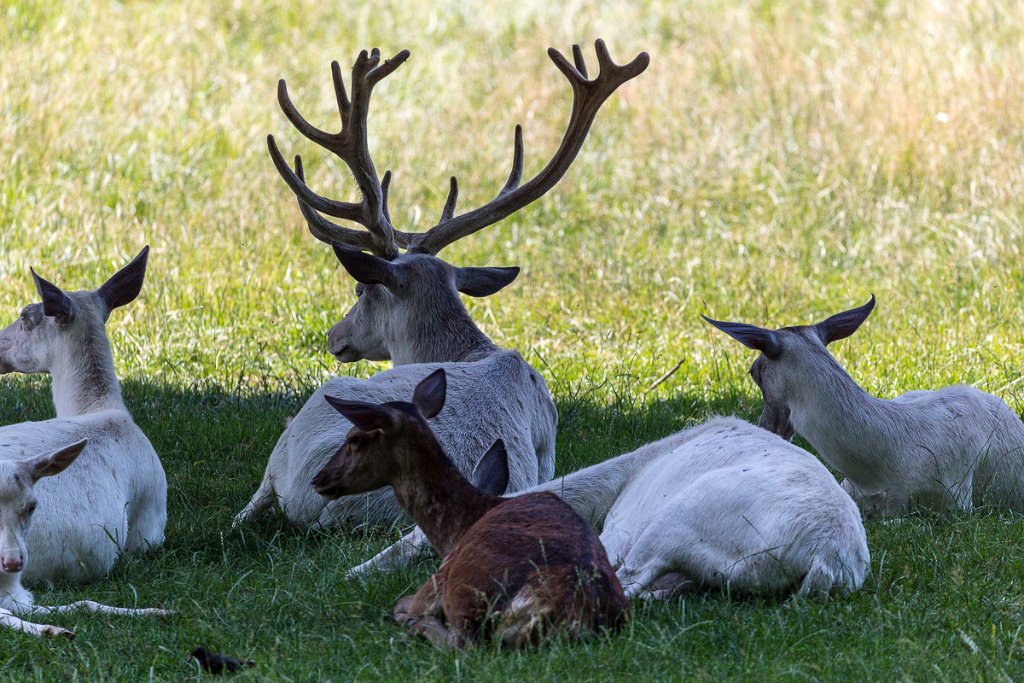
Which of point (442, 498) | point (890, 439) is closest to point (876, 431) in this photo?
point (890, 439)

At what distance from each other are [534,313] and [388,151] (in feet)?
13.8

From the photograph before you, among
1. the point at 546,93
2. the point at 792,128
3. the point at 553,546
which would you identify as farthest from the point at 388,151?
the point at 553,546

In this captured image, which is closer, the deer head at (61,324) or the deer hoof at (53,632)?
the deer hoof at (53,632)

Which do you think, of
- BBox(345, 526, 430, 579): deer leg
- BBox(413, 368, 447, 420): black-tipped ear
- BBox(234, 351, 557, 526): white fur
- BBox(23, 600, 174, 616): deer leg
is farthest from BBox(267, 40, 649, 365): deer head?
BBox(23, 600, 174, 616): deer leg

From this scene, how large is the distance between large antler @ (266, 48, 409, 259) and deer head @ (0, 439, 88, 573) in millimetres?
2876

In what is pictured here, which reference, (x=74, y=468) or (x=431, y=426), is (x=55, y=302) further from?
(x=431, y=426)

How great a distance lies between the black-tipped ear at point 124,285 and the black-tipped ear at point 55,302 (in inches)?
8.0

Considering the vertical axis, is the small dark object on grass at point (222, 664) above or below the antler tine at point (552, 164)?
below

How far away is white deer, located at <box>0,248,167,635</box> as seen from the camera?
16.8 ft

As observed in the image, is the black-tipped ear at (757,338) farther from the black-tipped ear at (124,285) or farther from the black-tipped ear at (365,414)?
the black-tipped ear at (124,285)

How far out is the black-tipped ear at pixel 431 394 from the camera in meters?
5.28

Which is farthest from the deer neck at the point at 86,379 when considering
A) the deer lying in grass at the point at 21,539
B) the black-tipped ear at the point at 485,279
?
the black-tipped ear at the point at 485,279

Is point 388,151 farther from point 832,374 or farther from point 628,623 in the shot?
point 628,623

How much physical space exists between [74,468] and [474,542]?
1.99 m
